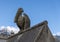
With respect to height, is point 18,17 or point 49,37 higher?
point 18,17

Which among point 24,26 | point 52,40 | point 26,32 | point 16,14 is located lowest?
point 52,40

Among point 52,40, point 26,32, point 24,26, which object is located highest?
point 24,26

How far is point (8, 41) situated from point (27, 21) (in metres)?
1.56

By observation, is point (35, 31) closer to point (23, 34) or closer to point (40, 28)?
point (40, 28)

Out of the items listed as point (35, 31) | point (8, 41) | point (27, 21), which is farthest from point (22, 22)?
point (35, 31)

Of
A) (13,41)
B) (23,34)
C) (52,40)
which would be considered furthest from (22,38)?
(52,40)

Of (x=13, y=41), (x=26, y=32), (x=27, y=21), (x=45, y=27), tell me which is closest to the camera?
(x=45, y=27)

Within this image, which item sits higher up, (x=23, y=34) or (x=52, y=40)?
(x=23, y=34)

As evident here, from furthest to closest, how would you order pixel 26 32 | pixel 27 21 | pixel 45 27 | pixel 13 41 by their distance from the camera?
pixel 27 21
pixel 13 41
pixel 26 32
pixel 45 27

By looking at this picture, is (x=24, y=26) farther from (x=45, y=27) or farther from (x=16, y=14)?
(x=45, y=27)

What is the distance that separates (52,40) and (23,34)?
70.8 inches

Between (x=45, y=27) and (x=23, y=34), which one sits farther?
(x=23, y=34)

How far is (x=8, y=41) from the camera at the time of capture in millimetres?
12227

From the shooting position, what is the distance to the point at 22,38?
34.0 ft
